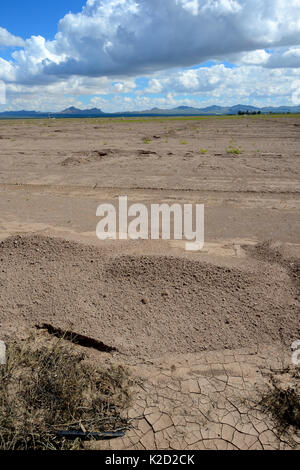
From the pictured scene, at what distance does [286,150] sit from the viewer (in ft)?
54.9

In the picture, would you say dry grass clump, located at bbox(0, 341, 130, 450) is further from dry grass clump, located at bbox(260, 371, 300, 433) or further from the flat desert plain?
dry grass clump, located at bbox(260, 371, 300, 433)

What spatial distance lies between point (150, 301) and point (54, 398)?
1.68 m

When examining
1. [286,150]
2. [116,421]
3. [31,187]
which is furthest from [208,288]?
[286,150]

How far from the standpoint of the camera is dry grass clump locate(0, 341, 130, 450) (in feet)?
8.60

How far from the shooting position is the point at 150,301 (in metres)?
4.23

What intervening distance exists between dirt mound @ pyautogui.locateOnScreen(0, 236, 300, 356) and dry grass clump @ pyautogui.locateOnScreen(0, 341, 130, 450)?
0.53 m

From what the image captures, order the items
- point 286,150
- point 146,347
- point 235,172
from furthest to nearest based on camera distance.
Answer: point 286,150, point 235,172, point 146,347

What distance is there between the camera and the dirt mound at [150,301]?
387 cm

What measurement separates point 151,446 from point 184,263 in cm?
246

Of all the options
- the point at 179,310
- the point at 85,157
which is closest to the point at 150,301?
the point at 179,310

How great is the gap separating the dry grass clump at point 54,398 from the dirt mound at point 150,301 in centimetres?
53

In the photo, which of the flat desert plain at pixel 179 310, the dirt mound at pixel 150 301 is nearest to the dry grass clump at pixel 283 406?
the flat desert plain at pixel 179 310

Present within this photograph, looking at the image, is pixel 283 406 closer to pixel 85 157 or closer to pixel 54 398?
pixel 54 398
